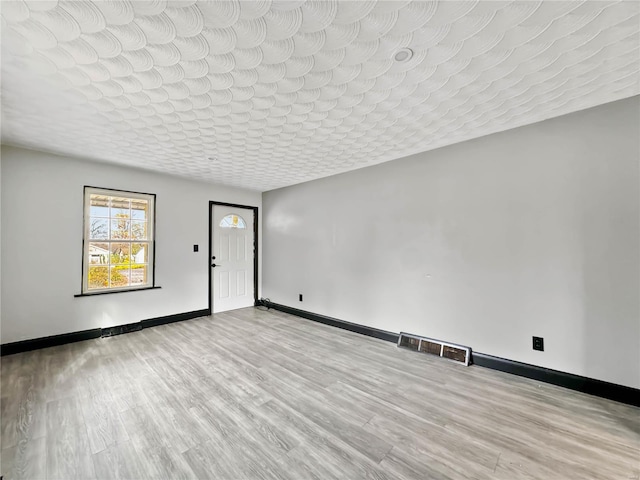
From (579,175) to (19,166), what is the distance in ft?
19.6

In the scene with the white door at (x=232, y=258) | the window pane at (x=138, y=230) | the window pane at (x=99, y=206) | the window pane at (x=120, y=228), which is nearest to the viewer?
the window pane at (x=99, y=206)

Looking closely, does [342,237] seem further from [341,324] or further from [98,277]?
[98,277]

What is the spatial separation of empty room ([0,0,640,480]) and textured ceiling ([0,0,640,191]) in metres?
0.02

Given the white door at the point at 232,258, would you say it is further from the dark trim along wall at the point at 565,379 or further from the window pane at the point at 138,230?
the dark trim along wall at the point at 565,379

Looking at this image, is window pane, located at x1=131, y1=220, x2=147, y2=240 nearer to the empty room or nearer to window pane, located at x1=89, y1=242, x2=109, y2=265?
the empty room

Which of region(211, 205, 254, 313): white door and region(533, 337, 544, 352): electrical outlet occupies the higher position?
region(211, 205, 254, 313): white door

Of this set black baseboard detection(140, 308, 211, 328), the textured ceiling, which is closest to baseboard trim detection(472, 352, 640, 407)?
the textured ceiling

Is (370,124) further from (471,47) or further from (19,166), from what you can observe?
(19,166)

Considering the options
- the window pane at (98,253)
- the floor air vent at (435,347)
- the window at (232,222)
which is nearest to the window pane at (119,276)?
the window pane at (98,253)

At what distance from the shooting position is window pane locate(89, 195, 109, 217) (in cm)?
359

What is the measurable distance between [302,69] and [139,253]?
385 centimetres

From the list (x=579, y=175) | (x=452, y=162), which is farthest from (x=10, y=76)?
(x=579, y=175)

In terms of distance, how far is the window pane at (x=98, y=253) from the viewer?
Result: 3.58 m

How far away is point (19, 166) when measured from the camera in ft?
9.97
